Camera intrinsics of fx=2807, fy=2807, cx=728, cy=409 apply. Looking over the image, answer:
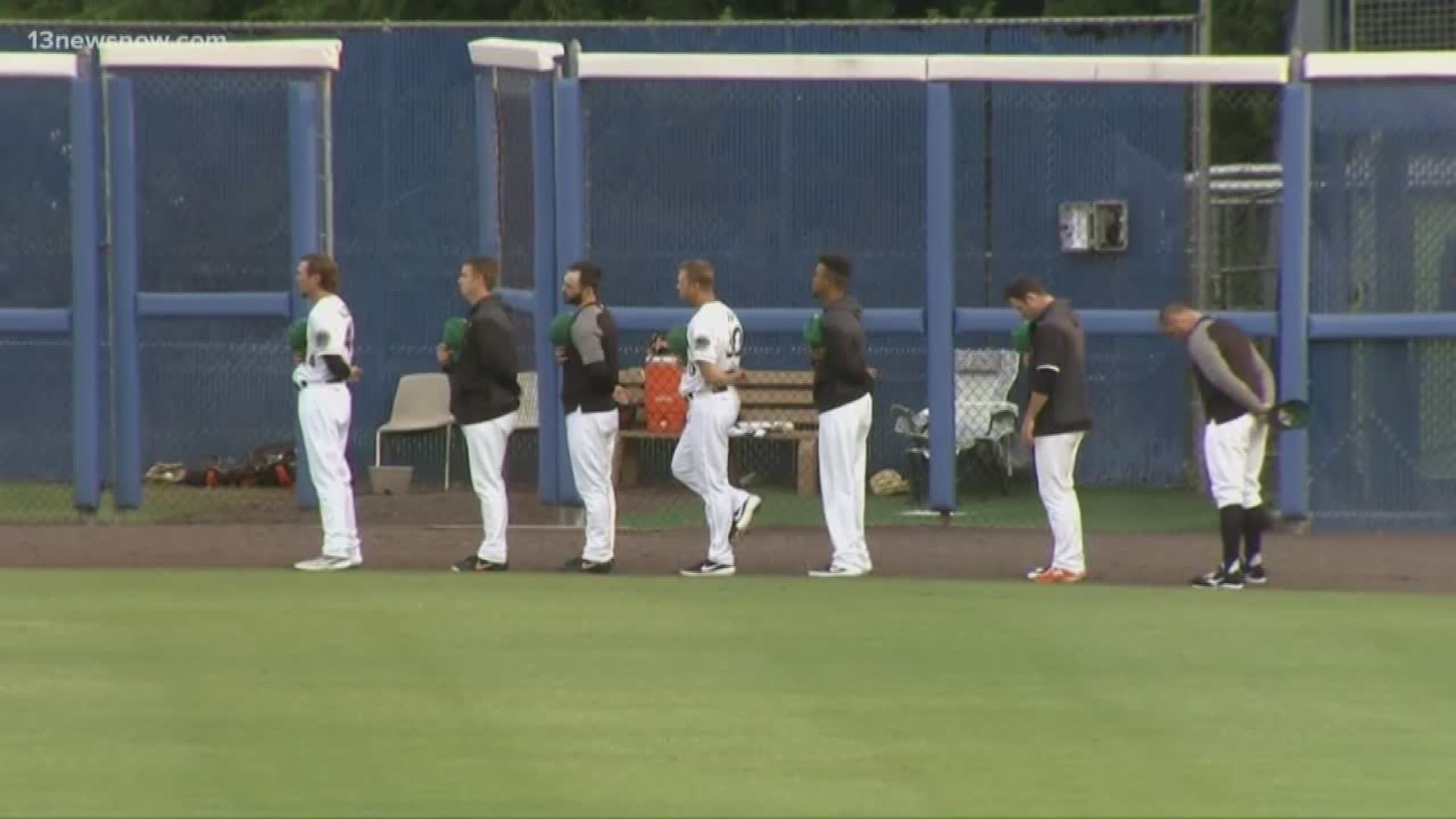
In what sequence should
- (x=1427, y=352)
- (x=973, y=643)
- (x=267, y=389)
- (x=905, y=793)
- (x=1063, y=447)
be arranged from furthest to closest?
(x=267, y=389), (x=1427, y=352), (x=1063, y=447), (x=973, y=643), (x=905, y=793)

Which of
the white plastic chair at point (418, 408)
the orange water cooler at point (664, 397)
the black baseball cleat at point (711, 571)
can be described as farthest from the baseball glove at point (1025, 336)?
the white plastic chair at point (418, 408)

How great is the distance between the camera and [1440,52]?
60.4 ft

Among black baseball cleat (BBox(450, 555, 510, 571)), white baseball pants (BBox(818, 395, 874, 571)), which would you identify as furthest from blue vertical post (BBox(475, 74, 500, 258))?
white baseball pants (BBox(818, 395, 874, 571))

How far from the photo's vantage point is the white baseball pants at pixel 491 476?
1595 centimetres

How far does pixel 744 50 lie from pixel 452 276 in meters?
2.77

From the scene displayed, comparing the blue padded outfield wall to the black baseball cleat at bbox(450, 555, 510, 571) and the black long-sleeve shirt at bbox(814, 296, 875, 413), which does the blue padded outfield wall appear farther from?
the black baseball cleat at bbox(450, 555, 510, 571)

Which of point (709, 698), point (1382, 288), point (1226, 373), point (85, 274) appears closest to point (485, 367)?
point (85, 274)

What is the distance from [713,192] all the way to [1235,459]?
5608mm

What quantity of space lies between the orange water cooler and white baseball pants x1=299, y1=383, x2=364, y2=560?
14.1ft

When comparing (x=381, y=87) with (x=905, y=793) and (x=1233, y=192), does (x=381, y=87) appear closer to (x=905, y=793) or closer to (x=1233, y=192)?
(x=1233, y=192)

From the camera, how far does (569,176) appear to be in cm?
1769

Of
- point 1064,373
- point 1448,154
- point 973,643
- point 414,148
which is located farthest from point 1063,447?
point 414,148

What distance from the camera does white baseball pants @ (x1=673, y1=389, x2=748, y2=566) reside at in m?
15.9

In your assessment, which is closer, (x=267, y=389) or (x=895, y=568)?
(x=895, y=568)
